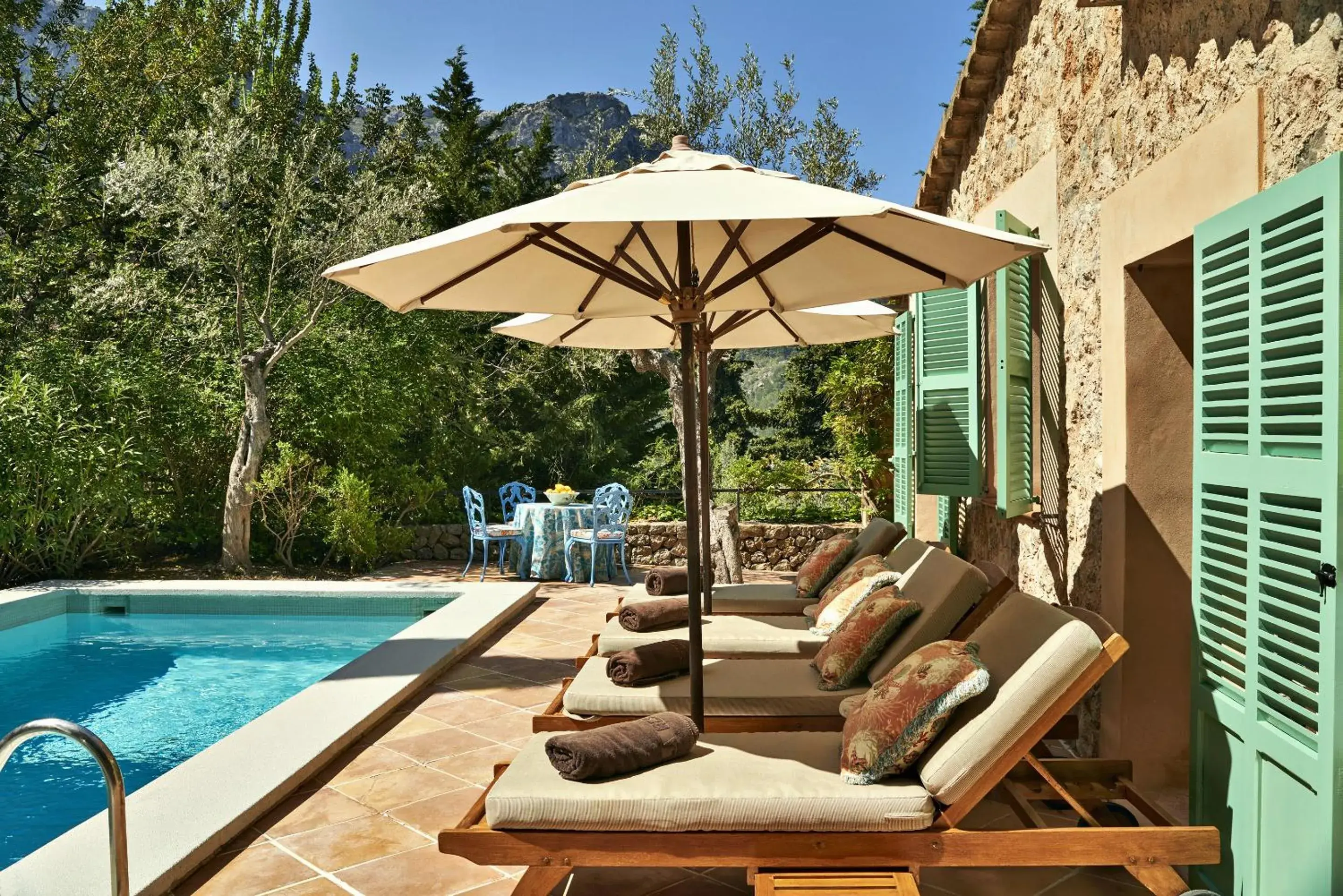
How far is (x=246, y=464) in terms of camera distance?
34.9ft

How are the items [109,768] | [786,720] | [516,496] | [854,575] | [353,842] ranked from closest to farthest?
[109,768], [353,842], [786,720], [854,575], [516,496]

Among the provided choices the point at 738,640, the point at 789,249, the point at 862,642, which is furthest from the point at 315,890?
the point at 789,249

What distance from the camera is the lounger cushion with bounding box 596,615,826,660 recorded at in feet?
15.6

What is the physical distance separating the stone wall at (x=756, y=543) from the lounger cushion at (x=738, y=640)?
6.27 m

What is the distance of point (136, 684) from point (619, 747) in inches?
215

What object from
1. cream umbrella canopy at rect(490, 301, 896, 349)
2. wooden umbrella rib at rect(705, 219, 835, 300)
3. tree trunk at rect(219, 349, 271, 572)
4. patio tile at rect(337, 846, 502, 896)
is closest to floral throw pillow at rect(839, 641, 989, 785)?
patio tile at rect(337, 846, 502, 896)

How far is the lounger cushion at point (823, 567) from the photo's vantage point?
598 centimetres

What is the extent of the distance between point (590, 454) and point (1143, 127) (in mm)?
16133

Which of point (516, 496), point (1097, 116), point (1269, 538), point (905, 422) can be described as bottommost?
point (516, 496)

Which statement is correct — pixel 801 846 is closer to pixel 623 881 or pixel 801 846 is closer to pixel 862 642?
pixel 623 881

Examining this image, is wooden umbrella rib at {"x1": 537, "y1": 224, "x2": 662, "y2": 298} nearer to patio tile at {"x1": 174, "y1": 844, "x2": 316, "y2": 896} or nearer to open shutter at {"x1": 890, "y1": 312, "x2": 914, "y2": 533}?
patio tile at {"x1": 174, "y1": 844, "x2": 316, "y2": 896}

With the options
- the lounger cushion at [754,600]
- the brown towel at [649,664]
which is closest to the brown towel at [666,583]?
the lounger cushion at [754,600]

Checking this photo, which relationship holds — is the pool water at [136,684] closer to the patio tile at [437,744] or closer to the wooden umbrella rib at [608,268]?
the patio tile at [437,744]

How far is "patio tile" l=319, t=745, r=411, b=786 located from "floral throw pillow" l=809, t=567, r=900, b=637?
2.13 m
